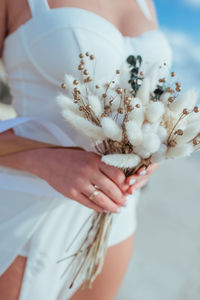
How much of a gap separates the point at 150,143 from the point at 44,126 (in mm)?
461

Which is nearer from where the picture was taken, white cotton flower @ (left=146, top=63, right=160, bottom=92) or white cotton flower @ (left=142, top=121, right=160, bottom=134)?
white cotton flower @ (left=142, top=121, right=160, bottom=134)

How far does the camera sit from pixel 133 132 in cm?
63

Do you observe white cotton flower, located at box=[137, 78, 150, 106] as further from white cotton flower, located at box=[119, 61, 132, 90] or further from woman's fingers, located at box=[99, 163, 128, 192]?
woman's fingers, located at box=[99, 163, 128, 192]

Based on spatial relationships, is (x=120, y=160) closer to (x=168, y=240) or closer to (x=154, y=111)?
(x=154, y=111)

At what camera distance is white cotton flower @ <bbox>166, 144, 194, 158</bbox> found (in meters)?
0.67

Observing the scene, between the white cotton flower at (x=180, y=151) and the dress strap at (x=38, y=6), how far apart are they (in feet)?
2.01

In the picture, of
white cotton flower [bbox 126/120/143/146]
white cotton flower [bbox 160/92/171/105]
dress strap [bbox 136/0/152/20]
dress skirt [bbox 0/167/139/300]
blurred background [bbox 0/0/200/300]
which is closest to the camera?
white cotton flower [bbox 126/120/143/146]

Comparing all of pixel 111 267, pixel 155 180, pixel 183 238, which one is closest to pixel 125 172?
pixel 111 267

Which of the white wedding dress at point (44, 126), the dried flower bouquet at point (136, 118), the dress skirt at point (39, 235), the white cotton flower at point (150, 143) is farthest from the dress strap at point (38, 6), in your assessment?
the white cotton flower at point (150, 143)

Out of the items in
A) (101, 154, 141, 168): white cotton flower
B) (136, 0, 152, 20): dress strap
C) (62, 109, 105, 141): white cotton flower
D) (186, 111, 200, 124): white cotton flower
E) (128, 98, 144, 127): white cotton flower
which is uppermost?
(136, 0, 152, 20): dress strap

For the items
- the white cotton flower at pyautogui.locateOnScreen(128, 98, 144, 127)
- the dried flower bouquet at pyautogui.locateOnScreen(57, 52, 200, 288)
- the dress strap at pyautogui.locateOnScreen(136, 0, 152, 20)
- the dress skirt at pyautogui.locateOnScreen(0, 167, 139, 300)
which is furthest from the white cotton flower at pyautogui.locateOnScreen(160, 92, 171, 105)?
the dress strap at pyautogui.locateOnScreen(136, 0, 152, 20)

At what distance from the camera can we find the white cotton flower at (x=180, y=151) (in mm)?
671

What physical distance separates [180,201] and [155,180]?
0.64m

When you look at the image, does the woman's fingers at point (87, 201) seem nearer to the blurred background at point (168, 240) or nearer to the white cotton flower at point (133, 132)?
the white cotton flower at point (133, 132)
